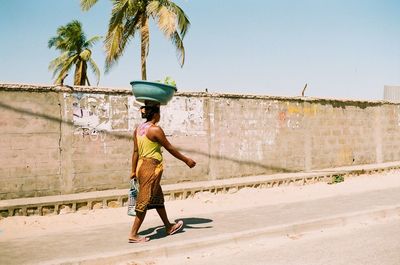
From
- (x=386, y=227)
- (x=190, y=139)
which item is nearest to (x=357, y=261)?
(x=386, y=227)

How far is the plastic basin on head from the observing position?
5.19m

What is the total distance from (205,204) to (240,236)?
9.49ft

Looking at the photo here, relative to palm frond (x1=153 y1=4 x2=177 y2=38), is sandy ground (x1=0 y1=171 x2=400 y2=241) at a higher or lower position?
lower

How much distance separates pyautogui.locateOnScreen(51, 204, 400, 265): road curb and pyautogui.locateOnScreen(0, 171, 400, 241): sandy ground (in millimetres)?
1832

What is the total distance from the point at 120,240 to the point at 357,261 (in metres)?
3.01

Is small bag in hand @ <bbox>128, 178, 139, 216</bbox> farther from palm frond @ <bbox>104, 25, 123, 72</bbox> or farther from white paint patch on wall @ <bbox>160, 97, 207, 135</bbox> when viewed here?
palm frond @ <bbox>104, 25, 123, 72</bbox>

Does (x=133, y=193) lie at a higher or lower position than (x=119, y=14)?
lower

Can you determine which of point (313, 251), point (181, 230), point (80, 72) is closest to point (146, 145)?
point (181, 230)

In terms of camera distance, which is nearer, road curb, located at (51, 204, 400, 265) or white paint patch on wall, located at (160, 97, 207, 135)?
road curb, located at (51, 204, 400, 265)

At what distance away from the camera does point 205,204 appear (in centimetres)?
846

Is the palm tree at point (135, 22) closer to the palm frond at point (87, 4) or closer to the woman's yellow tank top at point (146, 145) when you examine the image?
the palm frond at point (87, 4)

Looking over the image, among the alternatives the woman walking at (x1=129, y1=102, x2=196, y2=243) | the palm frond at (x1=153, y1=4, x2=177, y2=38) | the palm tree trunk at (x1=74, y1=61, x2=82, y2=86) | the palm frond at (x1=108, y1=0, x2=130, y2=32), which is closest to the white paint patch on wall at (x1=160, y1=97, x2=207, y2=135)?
the woman walking at (x1=129, y1=102, x2=196, y2=243)

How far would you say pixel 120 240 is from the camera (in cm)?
541

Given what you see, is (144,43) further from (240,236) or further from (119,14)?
(240,236)
